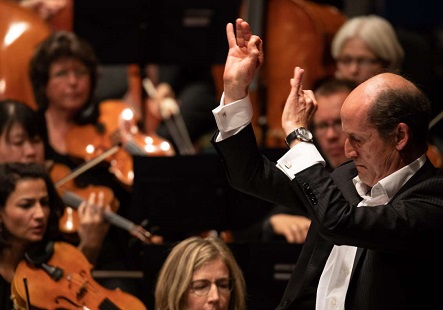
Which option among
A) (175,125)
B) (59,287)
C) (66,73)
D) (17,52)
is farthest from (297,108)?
(175,125)

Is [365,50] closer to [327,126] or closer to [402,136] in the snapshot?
[327,126]

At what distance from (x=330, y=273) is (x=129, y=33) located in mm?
2663

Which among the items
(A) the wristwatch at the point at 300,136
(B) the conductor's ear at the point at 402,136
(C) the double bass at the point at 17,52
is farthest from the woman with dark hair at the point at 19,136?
(B) the conductor's ear at the point at 402,136

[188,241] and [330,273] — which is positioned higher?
[330,273]

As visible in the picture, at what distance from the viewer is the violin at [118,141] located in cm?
514

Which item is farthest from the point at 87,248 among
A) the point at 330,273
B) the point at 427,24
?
the point at 427,24

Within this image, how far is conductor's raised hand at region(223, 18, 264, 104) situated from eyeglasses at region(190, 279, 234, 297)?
107 cm

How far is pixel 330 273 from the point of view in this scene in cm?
317

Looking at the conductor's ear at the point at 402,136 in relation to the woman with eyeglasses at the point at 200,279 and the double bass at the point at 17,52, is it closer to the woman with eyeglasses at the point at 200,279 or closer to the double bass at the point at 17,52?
the woman with eyeglasses at the point at 200,279

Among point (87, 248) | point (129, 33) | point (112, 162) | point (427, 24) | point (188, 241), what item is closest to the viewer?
point (188, 241)

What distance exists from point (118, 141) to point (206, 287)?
147 centimetres

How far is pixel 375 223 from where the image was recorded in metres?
2.90

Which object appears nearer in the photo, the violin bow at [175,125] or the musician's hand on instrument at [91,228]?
the musician's hand on instrument at [91,228]

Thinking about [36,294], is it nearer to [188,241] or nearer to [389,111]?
[188,241]
